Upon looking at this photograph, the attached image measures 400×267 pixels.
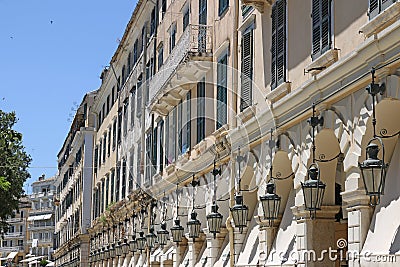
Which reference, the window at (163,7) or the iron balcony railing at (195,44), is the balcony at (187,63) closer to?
the iron balcony railing at (195,44)

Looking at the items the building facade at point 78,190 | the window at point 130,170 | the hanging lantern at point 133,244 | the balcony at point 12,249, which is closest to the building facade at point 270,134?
the hanging lantern at point 133,244

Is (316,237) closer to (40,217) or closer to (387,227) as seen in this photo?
(387,227)

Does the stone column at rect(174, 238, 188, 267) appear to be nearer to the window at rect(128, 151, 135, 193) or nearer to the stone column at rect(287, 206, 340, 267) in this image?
the window at rect(128, 151, 135, 193)

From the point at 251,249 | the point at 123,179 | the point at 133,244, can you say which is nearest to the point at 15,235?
the point at 123,179

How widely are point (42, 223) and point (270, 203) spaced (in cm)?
10645

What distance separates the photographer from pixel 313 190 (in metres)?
14.2

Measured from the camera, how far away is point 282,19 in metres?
17.2

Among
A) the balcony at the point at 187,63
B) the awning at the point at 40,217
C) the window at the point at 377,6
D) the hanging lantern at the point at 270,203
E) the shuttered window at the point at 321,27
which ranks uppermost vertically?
the awning at the point at 40,217

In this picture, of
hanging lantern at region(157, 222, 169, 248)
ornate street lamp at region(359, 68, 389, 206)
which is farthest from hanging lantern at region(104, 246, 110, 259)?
ornate street lamp at region(359, 68, 389, 206)

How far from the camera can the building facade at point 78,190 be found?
55.3m

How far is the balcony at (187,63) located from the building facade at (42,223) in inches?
3523

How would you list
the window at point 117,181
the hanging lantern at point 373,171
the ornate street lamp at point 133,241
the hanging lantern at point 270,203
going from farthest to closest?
1. the window at point 117,181
2. the ornate street lamp at point 133,241
3. the hanging lantern at point 270,203
4. the hanging lantern at point 373,171

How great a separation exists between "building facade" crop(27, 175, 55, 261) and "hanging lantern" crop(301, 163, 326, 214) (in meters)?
101

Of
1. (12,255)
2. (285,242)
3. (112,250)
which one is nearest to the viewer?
(285,242)
